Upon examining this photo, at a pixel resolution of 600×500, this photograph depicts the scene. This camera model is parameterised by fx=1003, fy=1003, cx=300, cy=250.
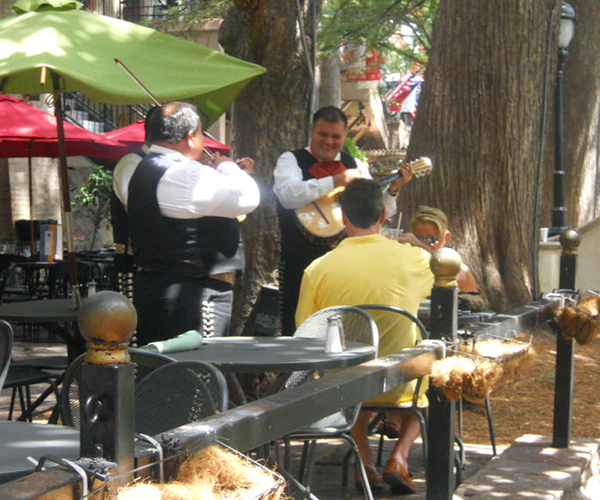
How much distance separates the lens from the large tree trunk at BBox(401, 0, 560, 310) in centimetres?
873

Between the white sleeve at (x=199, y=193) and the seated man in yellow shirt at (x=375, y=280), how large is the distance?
52 centimetres

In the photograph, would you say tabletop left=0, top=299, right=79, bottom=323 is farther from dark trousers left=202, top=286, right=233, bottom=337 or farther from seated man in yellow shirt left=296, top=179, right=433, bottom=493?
seated man in yellow shirt left=296, top=179, right=433, bottom=493

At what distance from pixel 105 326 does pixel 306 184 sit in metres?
4.20

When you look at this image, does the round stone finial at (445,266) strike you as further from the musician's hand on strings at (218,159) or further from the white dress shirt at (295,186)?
the white dress shirt at (295,186)

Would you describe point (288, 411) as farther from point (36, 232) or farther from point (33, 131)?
point (36, 232)

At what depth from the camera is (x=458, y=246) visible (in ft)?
28.7

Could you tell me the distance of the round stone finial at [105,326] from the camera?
1.73 meters

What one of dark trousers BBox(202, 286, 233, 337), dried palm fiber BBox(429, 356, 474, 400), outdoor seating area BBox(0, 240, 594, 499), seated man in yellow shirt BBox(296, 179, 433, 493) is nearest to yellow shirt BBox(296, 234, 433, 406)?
seated man in yellow shirt BBox(296, 179, 433, 493)

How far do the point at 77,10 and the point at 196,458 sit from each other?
4958 millimetres

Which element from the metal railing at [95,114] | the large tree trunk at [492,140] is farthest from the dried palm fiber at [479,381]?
the metal railing at [95,114]

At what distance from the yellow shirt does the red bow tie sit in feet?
4.24

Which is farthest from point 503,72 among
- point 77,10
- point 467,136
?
point 77,10

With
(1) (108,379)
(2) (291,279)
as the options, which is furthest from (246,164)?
(1) (108,379)

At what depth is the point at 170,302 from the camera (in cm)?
474
